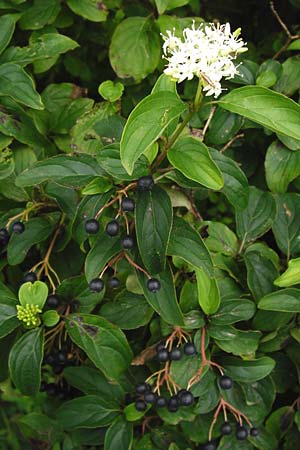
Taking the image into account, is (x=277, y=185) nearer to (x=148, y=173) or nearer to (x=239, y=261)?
(x=239, y=261)

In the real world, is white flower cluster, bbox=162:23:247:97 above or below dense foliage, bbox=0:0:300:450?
above

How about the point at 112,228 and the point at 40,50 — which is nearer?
the point at 112,228

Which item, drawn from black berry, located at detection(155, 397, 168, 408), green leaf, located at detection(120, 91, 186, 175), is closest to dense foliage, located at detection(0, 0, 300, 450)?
black berry, located at detection(155, 397, 168, 408)

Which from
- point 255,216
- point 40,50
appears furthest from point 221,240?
point 40,50

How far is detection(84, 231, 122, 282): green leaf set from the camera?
1.33 m

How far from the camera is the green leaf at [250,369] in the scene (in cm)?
146

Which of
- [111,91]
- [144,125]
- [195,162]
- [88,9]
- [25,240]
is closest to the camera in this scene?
[144,125]

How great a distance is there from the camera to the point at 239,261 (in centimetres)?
160

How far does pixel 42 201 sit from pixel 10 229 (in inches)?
4.6

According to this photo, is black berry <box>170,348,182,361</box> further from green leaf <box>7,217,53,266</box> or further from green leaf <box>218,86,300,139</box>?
green leaf <box>218,86,300,139</box>

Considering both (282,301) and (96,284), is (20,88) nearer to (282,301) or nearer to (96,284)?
(96,284)

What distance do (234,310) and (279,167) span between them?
0.39m

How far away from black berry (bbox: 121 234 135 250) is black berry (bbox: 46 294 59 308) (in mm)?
271

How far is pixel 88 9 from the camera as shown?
1.71 metres
